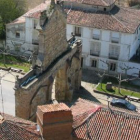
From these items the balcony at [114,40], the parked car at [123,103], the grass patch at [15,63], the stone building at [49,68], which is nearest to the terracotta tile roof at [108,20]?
the balcony at [114,40]

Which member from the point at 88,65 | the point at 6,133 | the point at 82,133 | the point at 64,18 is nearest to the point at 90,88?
the point at 88,65

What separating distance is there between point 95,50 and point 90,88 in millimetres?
8036

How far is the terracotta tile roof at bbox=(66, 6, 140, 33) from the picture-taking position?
5777cm

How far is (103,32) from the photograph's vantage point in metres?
58.5

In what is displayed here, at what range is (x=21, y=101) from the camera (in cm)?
3719

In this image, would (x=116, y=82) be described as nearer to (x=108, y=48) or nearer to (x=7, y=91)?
(x=108, y=48)

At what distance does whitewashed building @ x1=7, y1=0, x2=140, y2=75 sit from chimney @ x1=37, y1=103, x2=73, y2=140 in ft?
99.5

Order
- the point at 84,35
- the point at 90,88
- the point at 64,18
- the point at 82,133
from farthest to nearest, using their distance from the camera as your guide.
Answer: the point at 84,35
the point at 90,88
the point at 64,18
the point at 82,133

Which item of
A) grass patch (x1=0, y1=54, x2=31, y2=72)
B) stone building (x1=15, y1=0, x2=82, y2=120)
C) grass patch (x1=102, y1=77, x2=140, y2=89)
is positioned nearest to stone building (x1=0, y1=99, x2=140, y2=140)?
stone building (x1=15, y1=0, x2=82, y2=120)

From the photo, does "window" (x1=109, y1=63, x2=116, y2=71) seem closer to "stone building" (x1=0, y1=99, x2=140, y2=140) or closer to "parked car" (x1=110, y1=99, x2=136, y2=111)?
"parked car" (x1=110, y1=99, x2=136, y2=111)

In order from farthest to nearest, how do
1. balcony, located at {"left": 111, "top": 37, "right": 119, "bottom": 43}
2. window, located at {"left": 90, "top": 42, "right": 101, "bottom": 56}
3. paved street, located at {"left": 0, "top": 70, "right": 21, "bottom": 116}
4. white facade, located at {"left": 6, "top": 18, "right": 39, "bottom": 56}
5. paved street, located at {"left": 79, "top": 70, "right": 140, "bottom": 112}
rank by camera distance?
white facade, located at {"left": 6, "top": 18, "right": 39, "bottom": 56}
window, located at {"left": 90, "top": 42, "right": 101, "bottom": 56}
balcony, located at {"left": 111, "top": 37, "right": 119, "bottom": 43}
paved street, located at {"left": 79, "top": 70, "right": 140, "bottom": 112}
paved street, located at {"left": 0, "top": 70, "right": 21, "bottom": 116}

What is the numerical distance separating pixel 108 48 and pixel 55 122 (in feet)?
105

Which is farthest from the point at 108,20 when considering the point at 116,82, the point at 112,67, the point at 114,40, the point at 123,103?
the point at 123,103

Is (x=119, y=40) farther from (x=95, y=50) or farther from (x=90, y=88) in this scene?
(x=90, y=88)
